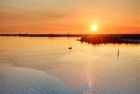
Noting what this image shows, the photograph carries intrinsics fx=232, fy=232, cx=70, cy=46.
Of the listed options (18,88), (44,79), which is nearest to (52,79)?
(44,79)

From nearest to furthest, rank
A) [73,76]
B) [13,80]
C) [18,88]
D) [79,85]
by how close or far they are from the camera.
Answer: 1. [18,88]
2. [79,85]
3. [13,80]
4. [73,76]

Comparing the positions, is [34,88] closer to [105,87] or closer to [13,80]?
[13,80]

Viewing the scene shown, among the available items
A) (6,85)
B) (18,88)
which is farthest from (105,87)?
(6,85)

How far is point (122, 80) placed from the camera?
30922 millimetres

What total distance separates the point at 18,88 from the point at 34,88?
1775mm

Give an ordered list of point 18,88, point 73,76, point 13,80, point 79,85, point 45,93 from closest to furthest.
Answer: point 45,93 → point 18,88 → point 79,85 → point 13,80 → point 73,76

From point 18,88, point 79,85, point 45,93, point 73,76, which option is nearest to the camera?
point 45,93

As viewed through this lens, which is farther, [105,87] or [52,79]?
[52,79]

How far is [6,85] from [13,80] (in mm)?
2415

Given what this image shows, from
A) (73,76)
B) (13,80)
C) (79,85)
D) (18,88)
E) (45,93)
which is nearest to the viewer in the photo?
(45,93)

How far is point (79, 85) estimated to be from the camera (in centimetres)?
2756

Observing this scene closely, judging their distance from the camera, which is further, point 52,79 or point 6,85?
point 52,79

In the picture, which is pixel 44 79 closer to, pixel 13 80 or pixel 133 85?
pixel 13 80

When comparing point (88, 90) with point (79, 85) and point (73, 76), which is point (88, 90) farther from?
point (73, 76)
